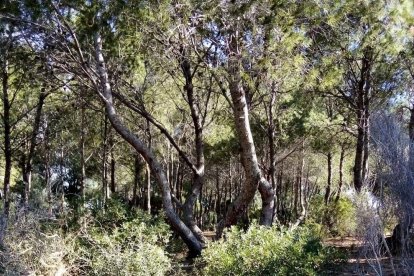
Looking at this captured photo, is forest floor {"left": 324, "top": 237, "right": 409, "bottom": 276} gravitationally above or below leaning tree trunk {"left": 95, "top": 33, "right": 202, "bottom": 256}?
below

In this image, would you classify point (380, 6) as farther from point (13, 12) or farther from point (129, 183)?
point (129, 183)

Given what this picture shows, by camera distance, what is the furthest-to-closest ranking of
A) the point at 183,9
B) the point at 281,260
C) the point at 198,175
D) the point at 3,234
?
the point at 198,175 → the point at 183,9 → the point at 3,234 → the point at 281,260

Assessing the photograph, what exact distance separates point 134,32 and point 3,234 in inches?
171

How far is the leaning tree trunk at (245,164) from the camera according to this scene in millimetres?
9555

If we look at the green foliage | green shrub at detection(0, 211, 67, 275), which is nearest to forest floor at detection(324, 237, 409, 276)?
green shrub at detection(0, 211, 67, 275)

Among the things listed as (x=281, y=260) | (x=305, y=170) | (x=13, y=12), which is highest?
(x=13, y=12)

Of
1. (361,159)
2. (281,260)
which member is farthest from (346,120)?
(281,260)

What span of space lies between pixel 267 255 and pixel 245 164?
3459 millimetres

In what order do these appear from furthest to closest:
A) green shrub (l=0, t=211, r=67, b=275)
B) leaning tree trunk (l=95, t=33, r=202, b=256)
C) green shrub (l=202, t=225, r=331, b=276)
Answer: leaning tree trunk (l=95, t=33, r=202, b=256) → green shrub (l=0, t=211, r=67, b=275) → green shrub (l=202, t=225, r=331, b=276)

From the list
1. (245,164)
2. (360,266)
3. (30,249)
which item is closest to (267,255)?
(360,266)

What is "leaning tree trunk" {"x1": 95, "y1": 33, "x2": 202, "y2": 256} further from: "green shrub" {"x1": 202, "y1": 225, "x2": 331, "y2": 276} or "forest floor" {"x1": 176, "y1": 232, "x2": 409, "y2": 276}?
A: "green shrub" {"x1": 202, "y1": 225, "x2": 331, "y2": 276}

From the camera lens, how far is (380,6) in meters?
9.71

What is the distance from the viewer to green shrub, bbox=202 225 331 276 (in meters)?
6.55

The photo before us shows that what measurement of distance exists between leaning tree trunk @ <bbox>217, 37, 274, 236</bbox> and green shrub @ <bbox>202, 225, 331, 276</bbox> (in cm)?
257
